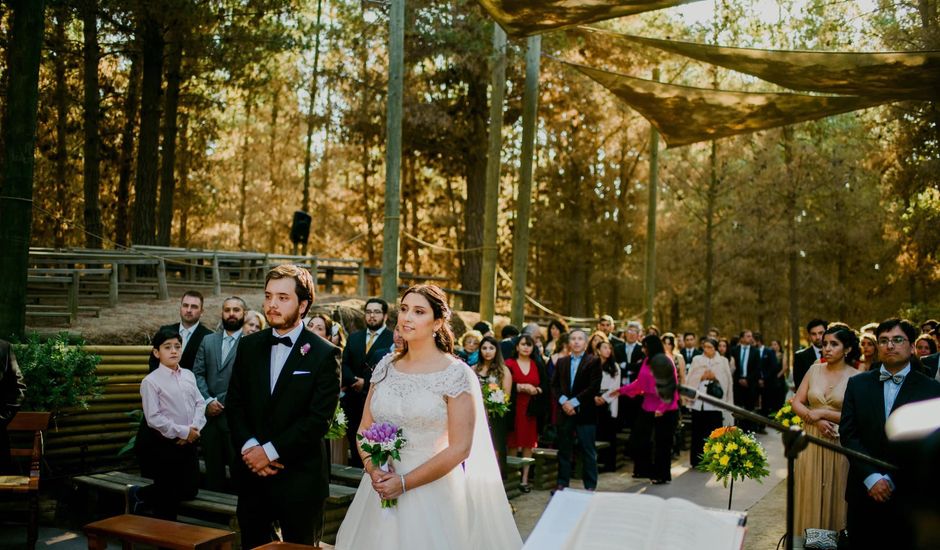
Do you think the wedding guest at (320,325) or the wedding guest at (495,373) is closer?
the wedding guest at (320,325)

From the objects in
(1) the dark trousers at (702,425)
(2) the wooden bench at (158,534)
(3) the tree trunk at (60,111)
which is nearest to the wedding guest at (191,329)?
(2) the wooden bench at (158,534)

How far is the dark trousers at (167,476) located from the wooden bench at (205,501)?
0.12 m

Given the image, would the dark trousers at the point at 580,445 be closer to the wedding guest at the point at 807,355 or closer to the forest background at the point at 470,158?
the wedding guest at the point at 807,355

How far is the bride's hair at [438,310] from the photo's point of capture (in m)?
4.88

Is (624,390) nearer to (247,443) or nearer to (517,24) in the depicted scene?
(517,24)

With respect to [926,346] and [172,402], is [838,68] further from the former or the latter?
[172,402]

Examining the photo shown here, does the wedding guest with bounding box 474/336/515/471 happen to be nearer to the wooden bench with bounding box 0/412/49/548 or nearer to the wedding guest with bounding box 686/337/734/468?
the wedding guest with bounding box 686/337/734/468

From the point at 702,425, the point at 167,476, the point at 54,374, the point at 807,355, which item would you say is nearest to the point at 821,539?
the point at 807,355

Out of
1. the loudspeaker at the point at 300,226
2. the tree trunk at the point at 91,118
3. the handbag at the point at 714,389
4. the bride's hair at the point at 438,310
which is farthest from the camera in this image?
the loudspeaker at the point at 300,226

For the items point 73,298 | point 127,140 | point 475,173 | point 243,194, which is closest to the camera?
point 73,298

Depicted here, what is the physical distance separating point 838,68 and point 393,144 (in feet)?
19.7

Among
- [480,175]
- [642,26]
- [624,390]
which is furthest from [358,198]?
[624,390]

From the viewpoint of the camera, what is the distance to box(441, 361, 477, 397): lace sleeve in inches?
186

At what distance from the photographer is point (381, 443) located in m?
4.58
